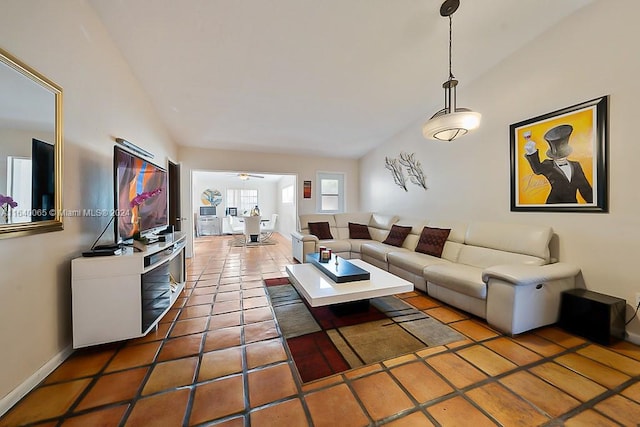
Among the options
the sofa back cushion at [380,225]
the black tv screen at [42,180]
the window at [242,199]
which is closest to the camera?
the black tv screen at [42,180]

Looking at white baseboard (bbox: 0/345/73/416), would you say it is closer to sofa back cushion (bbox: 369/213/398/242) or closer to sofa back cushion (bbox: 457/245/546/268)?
sofa back cushion (bbox: 457/245/546/268)

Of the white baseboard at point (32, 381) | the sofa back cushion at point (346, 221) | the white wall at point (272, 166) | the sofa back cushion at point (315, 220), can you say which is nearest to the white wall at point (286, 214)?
the white wall at point (272, 166)

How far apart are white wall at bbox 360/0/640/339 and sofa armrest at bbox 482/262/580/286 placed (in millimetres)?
275

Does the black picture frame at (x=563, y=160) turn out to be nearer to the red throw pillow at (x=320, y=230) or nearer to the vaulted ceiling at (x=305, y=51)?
the vaulted ceiling at (x=305, y=51)

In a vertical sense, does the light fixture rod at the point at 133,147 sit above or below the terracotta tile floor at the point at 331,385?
above

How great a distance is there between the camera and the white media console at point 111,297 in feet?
5.28

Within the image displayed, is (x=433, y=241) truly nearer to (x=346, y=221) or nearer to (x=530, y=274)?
(x=530, y=274)

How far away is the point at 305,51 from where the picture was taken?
255cm

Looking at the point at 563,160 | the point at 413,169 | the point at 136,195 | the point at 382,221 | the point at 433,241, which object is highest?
the point at 413,169

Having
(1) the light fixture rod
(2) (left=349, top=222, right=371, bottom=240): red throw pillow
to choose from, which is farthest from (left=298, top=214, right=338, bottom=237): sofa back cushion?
(1) the light fixture rod

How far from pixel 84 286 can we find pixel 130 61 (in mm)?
2291

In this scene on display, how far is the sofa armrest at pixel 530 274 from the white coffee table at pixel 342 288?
72 centimetres

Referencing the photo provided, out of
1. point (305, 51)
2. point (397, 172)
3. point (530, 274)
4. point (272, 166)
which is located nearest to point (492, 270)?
point (530, 274)

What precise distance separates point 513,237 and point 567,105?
139 centimetres
